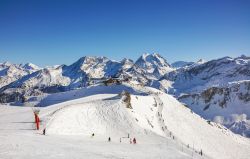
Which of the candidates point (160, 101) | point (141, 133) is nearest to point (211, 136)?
point (160, 101)

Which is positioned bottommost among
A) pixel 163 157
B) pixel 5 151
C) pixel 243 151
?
pixel 243 151

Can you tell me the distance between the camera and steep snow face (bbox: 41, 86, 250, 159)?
194 ft

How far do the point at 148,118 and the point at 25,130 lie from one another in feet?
123

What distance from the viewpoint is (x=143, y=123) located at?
69.9 metres

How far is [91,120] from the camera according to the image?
64312 millimetres

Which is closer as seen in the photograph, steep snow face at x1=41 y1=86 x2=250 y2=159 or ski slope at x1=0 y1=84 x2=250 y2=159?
ski slope at x1=0 y1=84 x2=250 y2=159

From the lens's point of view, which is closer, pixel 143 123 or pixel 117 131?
pixel 117 131

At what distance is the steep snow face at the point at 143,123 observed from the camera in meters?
59.1

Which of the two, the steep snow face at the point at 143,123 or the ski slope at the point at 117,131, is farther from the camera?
the steep snow face at the point at 143,123

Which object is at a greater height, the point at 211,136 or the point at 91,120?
the point at 91,120

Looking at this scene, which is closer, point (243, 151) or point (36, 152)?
point (36, 152)

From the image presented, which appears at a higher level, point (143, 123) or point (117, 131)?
point (143, 123)

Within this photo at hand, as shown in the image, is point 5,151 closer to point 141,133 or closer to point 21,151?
point 21,151

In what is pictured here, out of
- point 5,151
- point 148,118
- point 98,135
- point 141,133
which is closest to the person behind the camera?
point 5,151
